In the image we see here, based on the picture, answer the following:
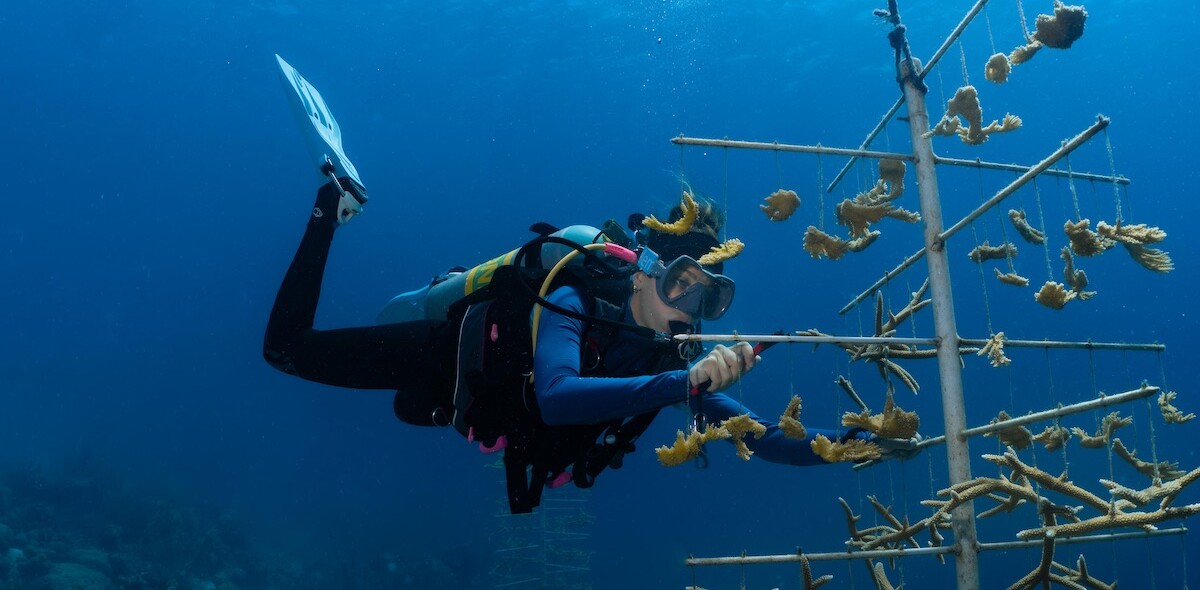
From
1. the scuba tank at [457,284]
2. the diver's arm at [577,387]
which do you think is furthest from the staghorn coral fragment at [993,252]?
the scuba tank at [457,284]

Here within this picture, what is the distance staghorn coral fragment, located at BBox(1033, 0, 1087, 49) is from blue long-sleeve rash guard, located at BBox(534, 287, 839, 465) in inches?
106

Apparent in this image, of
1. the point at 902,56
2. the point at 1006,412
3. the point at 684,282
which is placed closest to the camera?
the point at 1006,412

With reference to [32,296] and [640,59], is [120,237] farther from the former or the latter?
[640,59]

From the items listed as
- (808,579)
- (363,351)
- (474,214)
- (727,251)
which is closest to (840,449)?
(808,579)

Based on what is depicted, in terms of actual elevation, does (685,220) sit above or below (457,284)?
below

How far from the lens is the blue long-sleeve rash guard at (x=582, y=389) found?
375 centimetres

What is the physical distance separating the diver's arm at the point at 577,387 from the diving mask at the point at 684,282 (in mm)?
623

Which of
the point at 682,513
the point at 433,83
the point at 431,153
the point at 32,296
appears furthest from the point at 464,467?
the point at 32,296

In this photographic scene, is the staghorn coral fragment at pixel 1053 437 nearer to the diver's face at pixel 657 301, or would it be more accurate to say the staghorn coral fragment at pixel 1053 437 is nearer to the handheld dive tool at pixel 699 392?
the handheld dive tool at pixel 699 392

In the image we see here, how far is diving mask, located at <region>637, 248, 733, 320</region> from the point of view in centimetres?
473

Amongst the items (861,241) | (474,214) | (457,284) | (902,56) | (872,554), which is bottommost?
(872,554)

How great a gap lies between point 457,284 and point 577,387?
98.2 inches

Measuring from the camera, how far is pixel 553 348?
4309 mm

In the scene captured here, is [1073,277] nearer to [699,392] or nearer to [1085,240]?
[1085,240]
